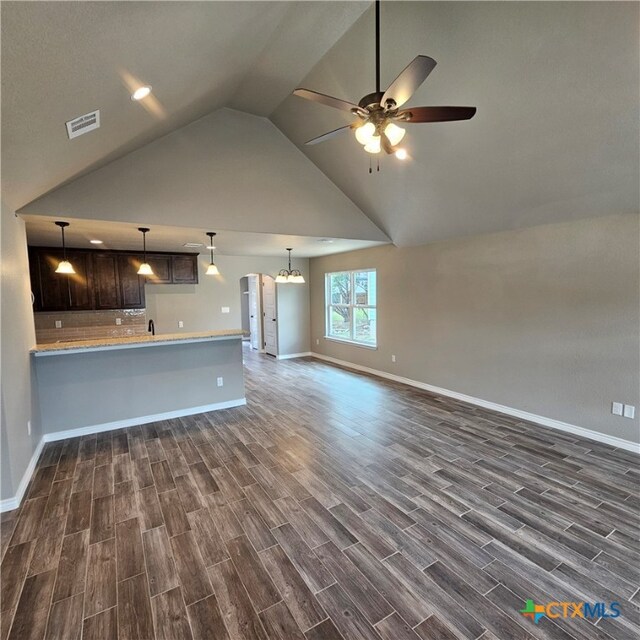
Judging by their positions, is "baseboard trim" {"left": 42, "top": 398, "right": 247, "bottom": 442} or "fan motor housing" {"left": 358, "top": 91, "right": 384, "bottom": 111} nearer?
"fan motor housing" {"left": 358, "top": 91, "right": 384, "bottom": 111}

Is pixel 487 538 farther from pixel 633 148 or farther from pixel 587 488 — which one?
pixel 633 148

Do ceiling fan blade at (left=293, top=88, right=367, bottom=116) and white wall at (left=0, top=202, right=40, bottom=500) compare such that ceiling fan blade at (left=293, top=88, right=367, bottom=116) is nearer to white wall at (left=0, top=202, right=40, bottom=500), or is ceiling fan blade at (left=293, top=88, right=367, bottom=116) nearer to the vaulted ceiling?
the vaulted ceiling

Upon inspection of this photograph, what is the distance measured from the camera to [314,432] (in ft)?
12.8

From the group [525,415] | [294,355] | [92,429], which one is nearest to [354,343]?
[294,355]

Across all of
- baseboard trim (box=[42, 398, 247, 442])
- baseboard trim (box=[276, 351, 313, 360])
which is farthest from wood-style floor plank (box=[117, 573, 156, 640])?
baseboard trim (box=[276, 351, 313, 360])

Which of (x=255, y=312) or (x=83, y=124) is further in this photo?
(x=255, y=312)

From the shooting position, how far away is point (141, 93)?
2.32m

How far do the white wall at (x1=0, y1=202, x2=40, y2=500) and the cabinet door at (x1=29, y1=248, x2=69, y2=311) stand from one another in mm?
2167

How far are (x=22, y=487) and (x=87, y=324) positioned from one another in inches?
147

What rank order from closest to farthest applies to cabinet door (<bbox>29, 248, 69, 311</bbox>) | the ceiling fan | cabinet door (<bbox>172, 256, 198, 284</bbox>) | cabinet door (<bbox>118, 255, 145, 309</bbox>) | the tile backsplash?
the ceiling fan → cabinet door (<bbox>29, 248, 69, 311</bbox>) → the tile backsplash → cabinet door (<bbox>118, 255, 145, 309</bbox>) → cabinet door (<bbox>172, 256, 198, 284</bbox>)

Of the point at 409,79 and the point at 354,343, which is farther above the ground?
the point at 409,79

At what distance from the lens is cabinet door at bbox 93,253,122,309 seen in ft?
18.7

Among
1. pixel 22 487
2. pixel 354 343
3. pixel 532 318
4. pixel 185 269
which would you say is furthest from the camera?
pixel 354 343

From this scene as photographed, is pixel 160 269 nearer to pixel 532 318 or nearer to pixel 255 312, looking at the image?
pixel 255 312
